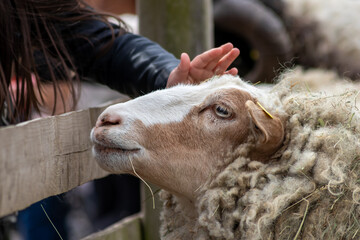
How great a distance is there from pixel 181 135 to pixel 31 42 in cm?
96

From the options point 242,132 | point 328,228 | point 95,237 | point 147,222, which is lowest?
point 147,222

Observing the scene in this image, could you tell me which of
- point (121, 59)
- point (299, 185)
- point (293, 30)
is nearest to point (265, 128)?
point (299, 185)

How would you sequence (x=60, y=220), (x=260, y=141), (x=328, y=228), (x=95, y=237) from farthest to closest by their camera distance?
(x=60, y=220) < (x=95, y=237) < (x=260, y=141) < (x=328, y=228)

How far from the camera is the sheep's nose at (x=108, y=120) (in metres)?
2.07

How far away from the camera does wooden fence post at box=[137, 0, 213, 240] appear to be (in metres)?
3.16

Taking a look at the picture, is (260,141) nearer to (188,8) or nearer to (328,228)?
(328,228)

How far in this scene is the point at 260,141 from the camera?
6.70ft

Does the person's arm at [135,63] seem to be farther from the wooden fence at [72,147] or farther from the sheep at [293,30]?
the sheep at [293,30]

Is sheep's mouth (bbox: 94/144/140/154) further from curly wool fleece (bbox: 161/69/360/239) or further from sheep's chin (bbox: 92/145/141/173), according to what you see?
curly wool fleece (bbox: 161/69/360/239)

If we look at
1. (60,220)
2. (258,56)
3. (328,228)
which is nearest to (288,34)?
(258,56)

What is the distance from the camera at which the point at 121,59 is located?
2621 millimetres

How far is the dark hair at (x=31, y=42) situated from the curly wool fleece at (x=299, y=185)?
0.90 metres

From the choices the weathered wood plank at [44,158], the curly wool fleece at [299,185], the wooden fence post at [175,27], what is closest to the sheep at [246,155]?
the curly wool fleece at [299,185]

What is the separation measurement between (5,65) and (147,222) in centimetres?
125
